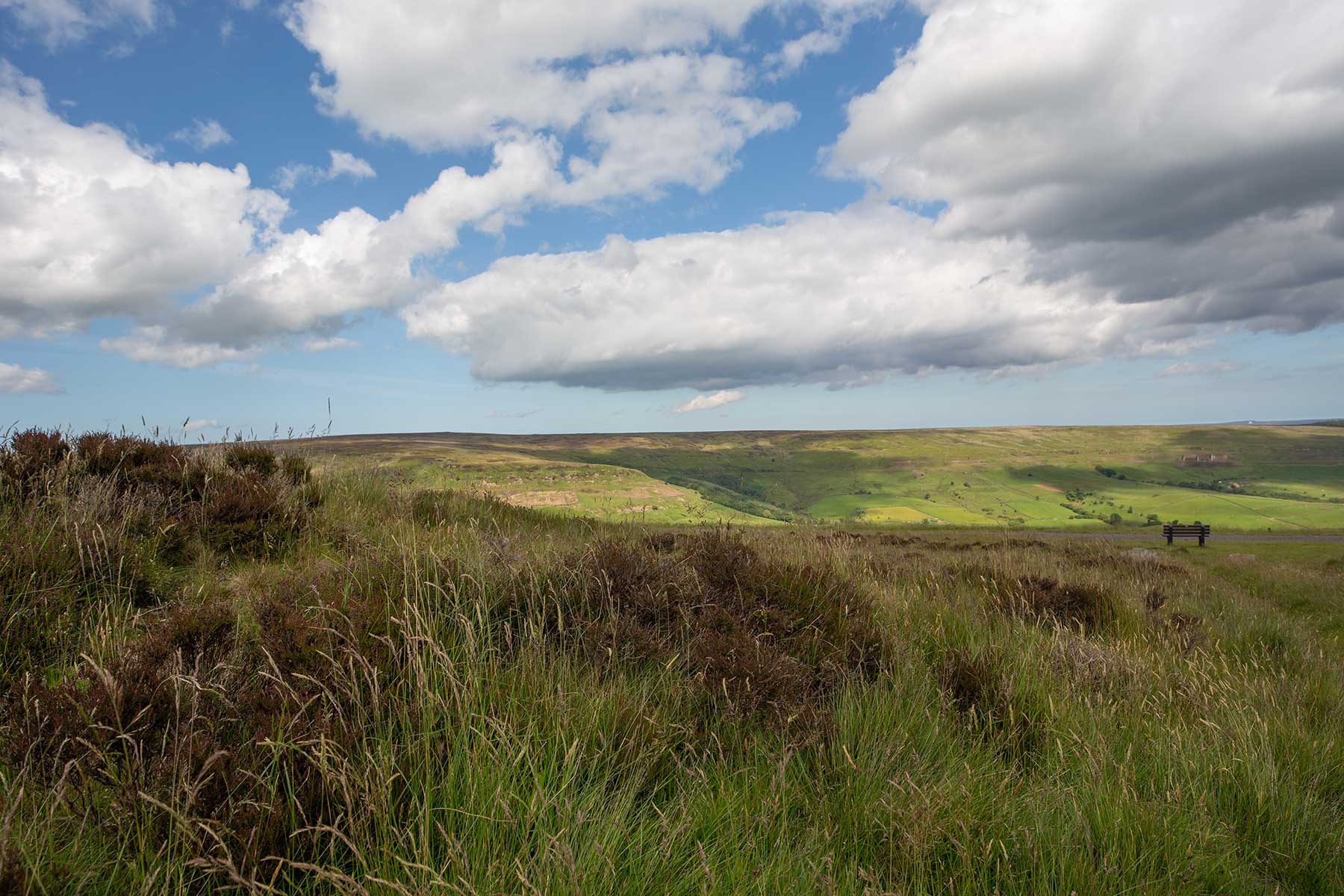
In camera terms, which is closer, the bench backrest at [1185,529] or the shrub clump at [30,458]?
the shrub clump at [30,458]

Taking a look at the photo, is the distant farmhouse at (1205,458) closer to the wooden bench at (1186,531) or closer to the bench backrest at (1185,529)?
the wooden bench at (1186,531)

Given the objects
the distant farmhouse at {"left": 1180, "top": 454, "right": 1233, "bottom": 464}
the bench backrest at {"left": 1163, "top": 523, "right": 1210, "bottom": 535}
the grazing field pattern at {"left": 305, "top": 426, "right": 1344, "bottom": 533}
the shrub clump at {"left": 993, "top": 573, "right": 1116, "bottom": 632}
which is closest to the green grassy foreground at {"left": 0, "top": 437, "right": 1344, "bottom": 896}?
the shrub clump at {"left": 993, "top": 573, "right": 1116, "bottom": 632}

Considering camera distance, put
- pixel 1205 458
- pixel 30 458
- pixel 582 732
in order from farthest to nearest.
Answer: pixel 1205 458 → pixel 30 458 → pixel 582 732

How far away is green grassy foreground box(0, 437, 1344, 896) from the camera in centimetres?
207

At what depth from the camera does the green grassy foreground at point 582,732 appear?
2.07 meters

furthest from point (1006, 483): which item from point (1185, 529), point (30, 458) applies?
point (30, 458)

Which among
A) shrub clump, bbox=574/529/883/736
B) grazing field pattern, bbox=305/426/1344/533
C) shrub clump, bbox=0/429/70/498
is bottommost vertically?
grazing field pattern, bbox=305/426/1344/533

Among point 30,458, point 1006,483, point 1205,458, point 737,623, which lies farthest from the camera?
point 1205,458

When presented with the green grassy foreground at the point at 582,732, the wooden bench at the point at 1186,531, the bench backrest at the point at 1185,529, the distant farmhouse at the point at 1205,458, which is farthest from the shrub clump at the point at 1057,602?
the distant farmhouse at the point at 1205,458

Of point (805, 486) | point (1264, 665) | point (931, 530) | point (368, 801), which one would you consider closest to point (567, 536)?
point (368, 801)

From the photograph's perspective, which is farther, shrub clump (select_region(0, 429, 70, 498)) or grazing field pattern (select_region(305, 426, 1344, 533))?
grazing field pattern (select_region(305, 426, 1344, 533))

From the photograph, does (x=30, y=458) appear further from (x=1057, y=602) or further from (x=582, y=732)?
(x=1057, y=602)

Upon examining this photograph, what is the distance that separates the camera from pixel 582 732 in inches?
110

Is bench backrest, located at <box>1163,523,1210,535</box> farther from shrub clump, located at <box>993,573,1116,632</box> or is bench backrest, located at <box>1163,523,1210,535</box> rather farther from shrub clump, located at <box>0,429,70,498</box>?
shrub clump, located at <box>0,429,70,498</box>
